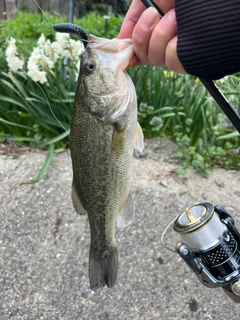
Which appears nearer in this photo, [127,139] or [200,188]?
[127,139]

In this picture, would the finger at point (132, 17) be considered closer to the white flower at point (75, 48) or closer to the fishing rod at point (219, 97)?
the fishing rod at point (219, 97)

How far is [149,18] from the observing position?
129cm

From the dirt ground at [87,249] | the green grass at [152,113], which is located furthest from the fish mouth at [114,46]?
the green grass at [152,113]

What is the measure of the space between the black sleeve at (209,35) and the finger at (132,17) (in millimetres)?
341

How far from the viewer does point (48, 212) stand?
2.61m

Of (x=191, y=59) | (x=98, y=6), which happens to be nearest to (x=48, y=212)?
(x=191, y=59)

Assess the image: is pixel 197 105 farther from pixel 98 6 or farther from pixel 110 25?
pixel 98 6

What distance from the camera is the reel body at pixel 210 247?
1.48 metres

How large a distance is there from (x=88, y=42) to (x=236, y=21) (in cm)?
54

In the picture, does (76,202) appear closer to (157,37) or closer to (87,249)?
(157,37)

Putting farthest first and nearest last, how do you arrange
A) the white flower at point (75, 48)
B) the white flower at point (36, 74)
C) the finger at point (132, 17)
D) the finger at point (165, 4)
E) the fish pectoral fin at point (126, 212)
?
the white flower at point (75, 48)
the white flower at point (36, 74)
the fish pectoral fin at point (126, 212)
the finger at point (132, 17)
the finger at point (165, 4)

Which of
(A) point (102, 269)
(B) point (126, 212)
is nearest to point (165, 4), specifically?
(B) point (126, 212)

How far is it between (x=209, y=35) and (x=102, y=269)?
1083 millimetres

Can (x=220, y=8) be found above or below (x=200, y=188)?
above
